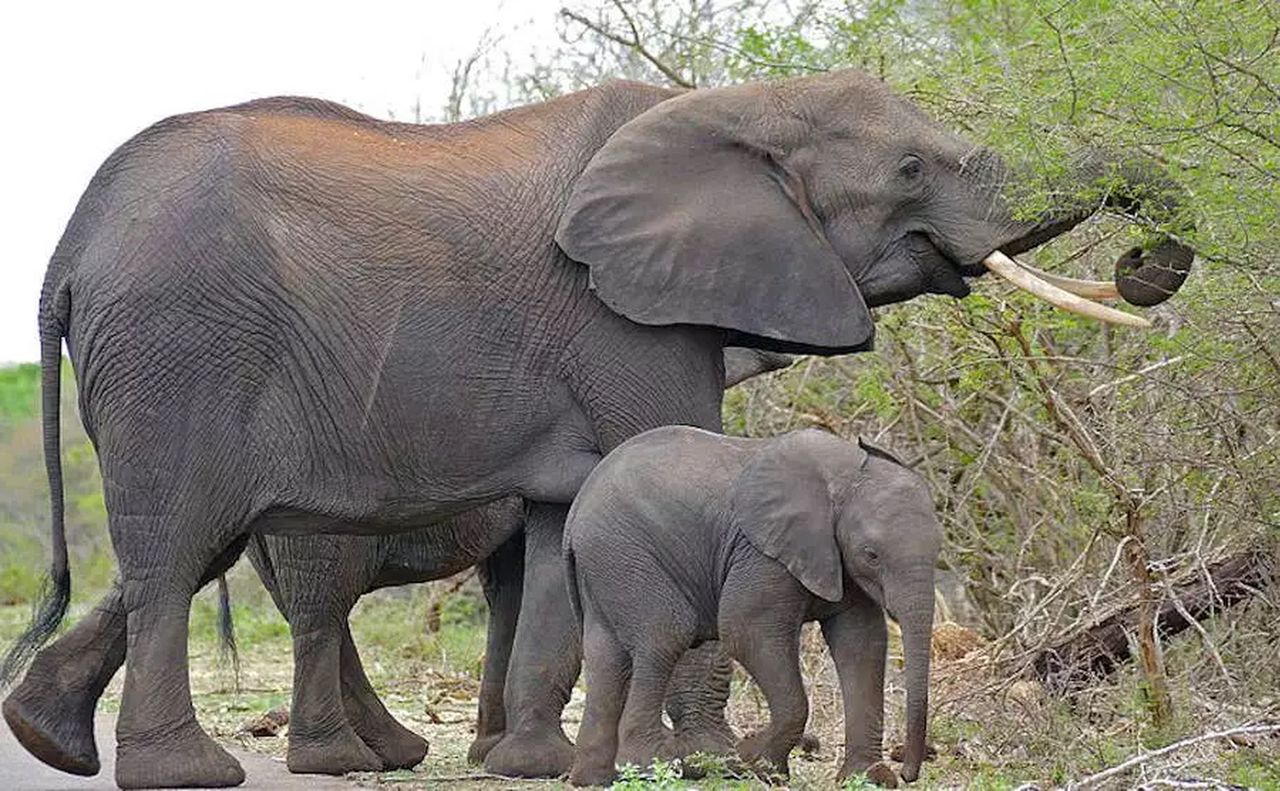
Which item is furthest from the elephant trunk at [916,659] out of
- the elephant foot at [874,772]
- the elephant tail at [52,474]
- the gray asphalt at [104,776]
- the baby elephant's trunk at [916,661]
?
the elephant tail at [52,474]

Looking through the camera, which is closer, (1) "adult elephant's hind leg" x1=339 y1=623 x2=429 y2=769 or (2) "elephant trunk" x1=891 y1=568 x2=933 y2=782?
(2) "elephant trunk" x1=891 y1=568 x2=933 y2=782

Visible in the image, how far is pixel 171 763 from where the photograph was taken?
829 centimetres

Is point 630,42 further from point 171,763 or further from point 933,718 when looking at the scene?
point 171,763

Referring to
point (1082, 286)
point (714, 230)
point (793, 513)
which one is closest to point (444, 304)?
point (714, 230)

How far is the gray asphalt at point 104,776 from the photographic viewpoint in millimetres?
8648

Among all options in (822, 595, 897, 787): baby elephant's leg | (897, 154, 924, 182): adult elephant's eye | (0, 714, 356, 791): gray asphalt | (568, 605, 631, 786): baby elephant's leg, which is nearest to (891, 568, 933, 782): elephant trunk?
(822, 595, 897, 787): baby elephant's leg

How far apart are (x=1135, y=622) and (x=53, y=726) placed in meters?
3.70

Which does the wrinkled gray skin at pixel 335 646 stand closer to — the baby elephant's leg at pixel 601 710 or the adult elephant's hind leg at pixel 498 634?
the adult elephant's hind leg at pixel 498 634

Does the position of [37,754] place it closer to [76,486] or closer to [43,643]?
[43,643]

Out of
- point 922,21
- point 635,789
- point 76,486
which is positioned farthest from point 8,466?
point 635,789

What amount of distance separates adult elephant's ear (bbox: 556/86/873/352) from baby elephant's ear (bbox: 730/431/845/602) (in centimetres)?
93

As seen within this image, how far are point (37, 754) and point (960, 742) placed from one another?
3135 millimetres

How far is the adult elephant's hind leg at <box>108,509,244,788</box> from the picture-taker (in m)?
8.29

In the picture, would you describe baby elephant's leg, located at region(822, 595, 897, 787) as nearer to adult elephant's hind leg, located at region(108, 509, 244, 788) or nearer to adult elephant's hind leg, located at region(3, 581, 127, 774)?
adult elephant's hind leg, located at region(108, 509, 244, 788)
